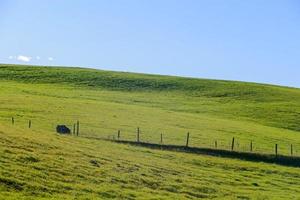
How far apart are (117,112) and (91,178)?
39.7 m

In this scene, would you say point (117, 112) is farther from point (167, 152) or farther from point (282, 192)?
point (282, 192)

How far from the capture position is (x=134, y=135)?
51.5 metres

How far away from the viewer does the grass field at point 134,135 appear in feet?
92.9

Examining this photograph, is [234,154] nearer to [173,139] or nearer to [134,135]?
[173,139]

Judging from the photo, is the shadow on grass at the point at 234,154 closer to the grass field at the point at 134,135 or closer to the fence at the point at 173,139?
the fence at the point at 173,139

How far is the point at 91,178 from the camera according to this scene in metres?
28.8

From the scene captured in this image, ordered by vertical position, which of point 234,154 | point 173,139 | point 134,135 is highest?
point 134,135

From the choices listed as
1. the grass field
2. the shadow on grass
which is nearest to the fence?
the grass field

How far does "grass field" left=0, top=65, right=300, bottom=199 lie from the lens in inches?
1115

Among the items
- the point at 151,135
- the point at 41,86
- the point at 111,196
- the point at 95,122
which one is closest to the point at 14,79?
the point at 41,86

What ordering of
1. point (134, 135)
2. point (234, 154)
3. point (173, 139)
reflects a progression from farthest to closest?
point (173, 139), point (134, 135), point (234, 154)

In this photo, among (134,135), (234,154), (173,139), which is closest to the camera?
(234,154)

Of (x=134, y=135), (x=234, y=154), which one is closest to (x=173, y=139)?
(x=134, y=135)

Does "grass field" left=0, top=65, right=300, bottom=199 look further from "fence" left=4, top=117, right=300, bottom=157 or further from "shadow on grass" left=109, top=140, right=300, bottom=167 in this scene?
"shadow on grass" left=109, top=140, right=300, bottom=167
